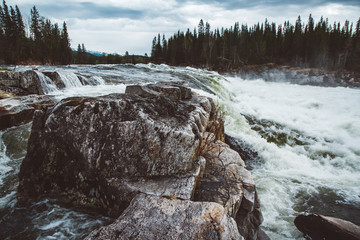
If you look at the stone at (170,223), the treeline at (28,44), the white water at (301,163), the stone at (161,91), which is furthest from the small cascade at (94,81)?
the treeline at (28,44)

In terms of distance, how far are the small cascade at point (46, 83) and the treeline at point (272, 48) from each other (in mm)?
52943

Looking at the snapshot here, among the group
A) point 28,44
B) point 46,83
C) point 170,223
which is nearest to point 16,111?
point 46,83

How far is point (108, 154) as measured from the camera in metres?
3.84

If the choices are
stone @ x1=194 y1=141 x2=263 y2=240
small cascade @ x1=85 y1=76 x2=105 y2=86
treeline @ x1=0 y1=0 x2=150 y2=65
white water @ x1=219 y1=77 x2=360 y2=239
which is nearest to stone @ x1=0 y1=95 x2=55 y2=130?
small cascade @ x1=85 y1=76 x2=105 y2=86

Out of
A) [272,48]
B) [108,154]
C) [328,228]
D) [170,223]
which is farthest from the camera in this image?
[272,48]

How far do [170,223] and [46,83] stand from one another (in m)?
11.9

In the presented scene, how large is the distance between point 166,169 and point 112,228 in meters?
1.59

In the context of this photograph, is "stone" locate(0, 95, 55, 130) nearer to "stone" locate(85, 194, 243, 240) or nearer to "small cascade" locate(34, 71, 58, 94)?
"small cascade" locate(34, 71, 58, 94)

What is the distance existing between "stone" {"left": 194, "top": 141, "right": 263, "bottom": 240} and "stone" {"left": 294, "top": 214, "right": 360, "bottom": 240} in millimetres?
1705

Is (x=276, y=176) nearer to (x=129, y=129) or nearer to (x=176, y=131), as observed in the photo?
(x=176, y=131)

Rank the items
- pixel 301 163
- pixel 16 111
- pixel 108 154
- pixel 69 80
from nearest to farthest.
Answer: pixel 108 154 < pixel 16 111 < pixel 301 163 < pixel 69 80

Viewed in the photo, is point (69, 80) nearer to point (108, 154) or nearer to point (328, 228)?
point (108, 154)

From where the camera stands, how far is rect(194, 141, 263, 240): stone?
374 centimetres

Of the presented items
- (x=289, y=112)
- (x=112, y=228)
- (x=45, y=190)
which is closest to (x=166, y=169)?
(x=112, y=228)
